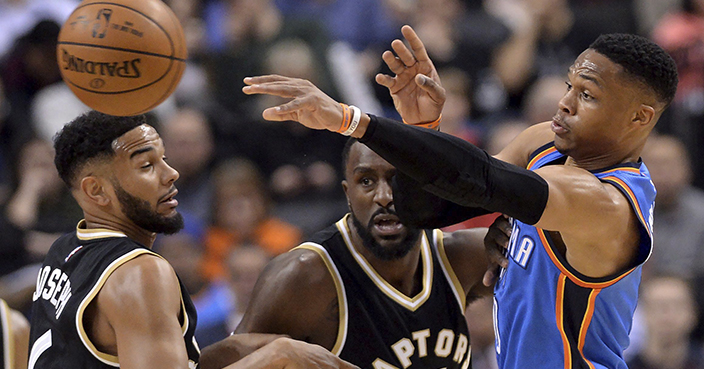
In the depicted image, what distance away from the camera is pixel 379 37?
8.09 metres

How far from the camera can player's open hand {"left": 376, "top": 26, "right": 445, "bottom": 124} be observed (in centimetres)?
371

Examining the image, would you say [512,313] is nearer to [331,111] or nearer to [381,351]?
[381,351]

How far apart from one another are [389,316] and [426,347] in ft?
0.71

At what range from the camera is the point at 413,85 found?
3785 mm

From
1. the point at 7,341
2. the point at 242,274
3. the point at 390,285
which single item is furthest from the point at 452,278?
the point at 242,274

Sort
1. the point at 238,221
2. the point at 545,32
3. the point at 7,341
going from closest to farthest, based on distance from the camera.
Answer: the point at 7,341, the point at 238,221, the point at 545,32

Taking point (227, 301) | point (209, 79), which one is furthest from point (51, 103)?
point (227, 301)

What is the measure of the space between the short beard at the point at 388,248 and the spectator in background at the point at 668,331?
3.02m

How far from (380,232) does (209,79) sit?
13.4ft

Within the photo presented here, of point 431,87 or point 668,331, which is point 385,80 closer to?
point 431,87

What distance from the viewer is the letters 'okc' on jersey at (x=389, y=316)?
388 cm

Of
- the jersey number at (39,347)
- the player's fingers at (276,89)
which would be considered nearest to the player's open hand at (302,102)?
the player's fingers at (276,89)

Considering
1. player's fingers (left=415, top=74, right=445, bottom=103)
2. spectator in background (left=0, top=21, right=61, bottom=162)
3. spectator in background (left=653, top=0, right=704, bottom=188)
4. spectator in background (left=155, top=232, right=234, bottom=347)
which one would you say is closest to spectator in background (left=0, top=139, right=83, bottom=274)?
spectator in background (left=0, top=21, right=61, bottom=162)

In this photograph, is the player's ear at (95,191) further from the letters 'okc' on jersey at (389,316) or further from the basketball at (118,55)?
the letters 'okc' on jersey at (389,316)
